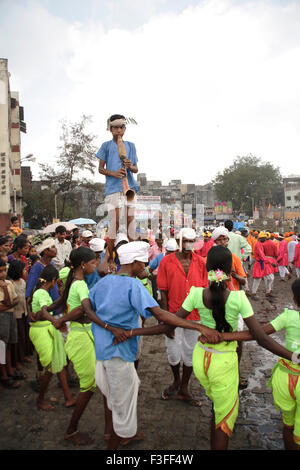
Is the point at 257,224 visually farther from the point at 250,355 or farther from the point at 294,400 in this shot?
the point at 294,400

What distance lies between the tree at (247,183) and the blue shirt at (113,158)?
75960 millimetres

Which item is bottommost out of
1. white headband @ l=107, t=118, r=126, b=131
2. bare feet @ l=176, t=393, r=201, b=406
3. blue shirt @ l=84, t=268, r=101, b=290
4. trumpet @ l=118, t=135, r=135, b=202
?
bare feet @ l=176, t=393, r=201, b=406

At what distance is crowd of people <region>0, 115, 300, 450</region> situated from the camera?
3066 mm

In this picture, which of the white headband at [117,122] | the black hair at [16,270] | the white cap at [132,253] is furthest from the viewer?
the black hair at [16,270]

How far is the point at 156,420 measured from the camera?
4195 millimetres

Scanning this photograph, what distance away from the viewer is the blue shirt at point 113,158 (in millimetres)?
5301

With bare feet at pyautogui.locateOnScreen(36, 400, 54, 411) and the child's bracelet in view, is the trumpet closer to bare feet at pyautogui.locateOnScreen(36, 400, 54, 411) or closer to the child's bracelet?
bare feet at pyautogui.locateOnScreen(36, 400, 54, 411)

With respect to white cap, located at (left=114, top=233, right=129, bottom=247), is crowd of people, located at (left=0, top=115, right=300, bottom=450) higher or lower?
lower

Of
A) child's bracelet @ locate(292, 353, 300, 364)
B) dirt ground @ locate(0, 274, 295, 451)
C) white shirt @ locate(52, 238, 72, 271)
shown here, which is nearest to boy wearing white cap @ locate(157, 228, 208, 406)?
dirt ground @ locate(0, 274, 295, 451)

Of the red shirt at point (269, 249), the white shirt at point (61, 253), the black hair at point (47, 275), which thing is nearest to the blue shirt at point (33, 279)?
Result: the black hair at point (47, 275)

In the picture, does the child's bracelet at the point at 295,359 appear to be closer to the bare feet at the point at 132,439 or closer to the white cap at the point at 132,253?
the white cap at the point at 132,253

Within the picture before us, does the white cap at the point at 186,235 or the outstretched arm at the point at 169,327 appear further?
the white cap at the point at 186,235

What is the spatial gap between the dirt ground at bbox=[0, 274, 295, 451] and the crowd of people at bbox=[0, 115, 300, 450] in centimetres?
14
